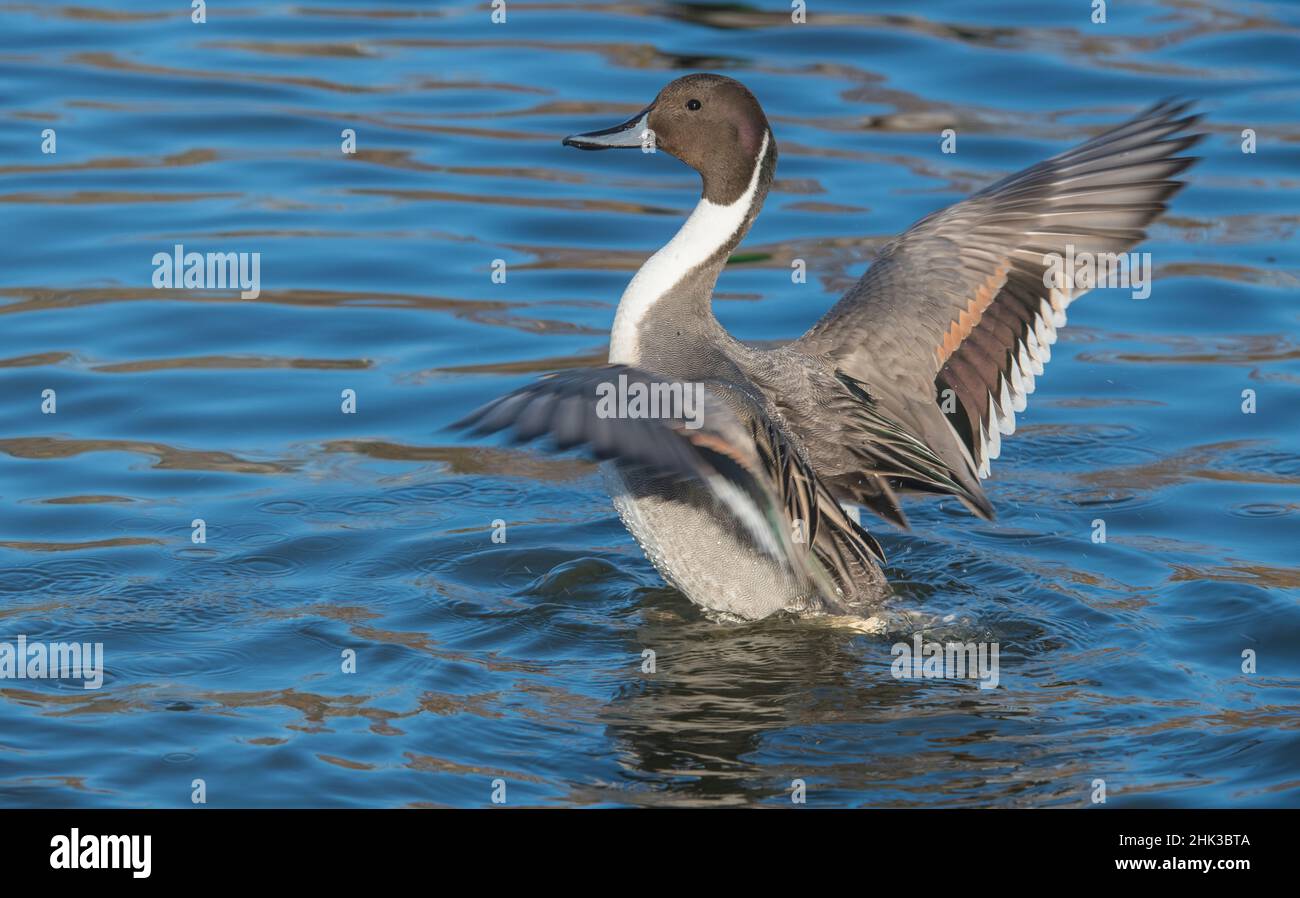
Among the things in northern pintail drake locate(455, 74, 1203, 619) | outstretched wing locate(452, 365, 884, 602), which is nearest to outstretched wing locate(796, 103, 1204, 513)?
northern pintail drake locate(455, 74, 1203, 619)

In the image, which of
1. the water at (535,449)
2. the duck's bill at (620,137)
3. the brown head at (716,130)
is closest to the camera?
the water at (535,449)

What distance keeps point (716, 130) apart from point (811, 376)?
3.06 ft

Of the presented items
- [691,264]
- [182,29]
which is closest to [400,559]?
[691,264]

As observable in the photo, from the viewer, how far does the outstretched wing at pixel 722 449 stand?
15.4 ft

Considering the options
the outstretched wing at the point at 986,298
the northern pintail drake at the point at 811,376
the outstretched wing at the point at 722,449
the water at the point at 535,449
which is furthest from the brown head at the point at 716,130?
the water at the point at 535,449

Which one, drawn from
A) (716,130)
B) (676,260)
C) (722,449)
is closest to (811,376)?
(676,260)

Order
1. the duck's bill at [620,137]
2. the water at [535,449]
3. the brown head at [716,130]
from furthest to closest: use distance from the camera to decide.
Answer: the duck's bill at [620,137], the brown head at [716,130], the water at [535,449]

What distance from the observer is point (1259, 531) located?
6887mm

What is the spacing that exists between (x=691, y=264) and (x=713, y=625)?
1.20 metres

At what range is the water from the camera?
521cm

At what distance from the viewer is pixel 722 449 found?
508cm

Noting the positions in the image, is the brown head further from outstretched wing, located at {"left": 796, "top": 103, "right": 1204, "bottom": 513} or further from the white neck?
outstretched wing, located at {"left": 796, "top": 103, "right": 1204, "bottom": 513}

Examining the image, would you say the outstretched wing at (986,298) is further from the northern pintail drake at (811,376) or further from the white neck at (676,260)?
the white neck at (676,260)

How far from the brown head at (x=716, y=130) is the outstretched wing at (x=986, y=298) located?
609mm
